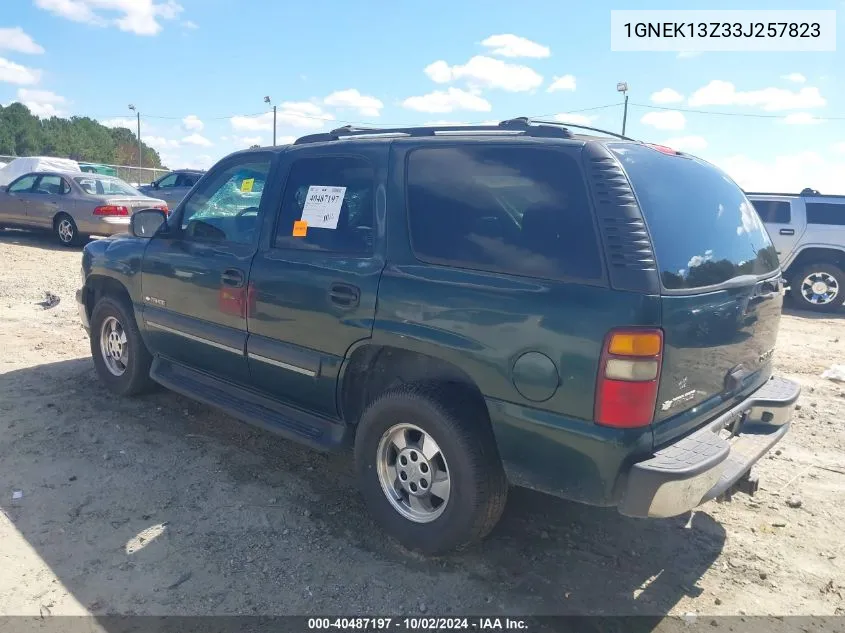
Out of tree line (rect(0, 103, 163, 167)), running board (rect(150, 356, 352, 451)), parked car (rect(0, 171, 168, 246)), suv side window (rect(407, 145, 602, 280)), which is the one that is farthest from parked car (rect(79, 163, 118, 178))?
tree line (rect(0, 103, 163, 167))

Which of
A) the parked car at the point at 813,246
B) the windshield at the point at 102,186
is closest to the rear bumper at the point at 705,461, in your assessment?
the parked car at the point at 813,246

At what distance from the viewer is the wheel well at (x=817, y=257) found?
34.2 ft

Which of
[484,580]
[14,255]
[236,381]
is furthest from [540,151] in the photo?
[14,255]

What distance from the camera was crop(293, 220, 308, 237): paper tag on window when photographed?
3.60 m

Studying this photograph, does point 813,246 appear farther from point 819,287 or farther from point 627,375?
point 627,375

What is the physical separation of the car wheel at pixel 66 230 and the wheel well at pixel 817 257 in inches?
515

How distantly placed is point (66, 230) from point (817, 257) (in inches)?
539

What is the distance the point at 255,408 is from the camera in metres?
3.83

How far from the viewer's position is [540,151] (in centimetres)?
277

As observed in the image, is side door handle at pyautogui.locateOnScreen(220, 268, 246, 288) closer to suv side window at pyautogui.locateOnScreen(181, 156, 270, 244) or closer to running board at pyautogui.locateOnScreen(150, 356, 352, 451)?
suv side window at pyautogui.locateOnScreen(181, 156, 270, 244)

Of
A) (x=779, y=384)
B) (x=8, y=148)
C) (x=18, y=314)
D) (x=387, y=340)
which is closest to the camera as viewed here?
(x=387, y=340)

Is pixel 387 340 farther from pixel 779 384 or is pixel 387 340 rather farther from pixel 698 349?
pixel 779 384

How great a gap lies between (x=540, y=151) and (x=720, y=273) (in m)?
0.96

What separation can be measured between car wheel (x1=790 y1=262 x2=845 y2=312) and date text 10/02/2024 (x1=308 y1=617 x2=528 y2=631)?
9.95 m
